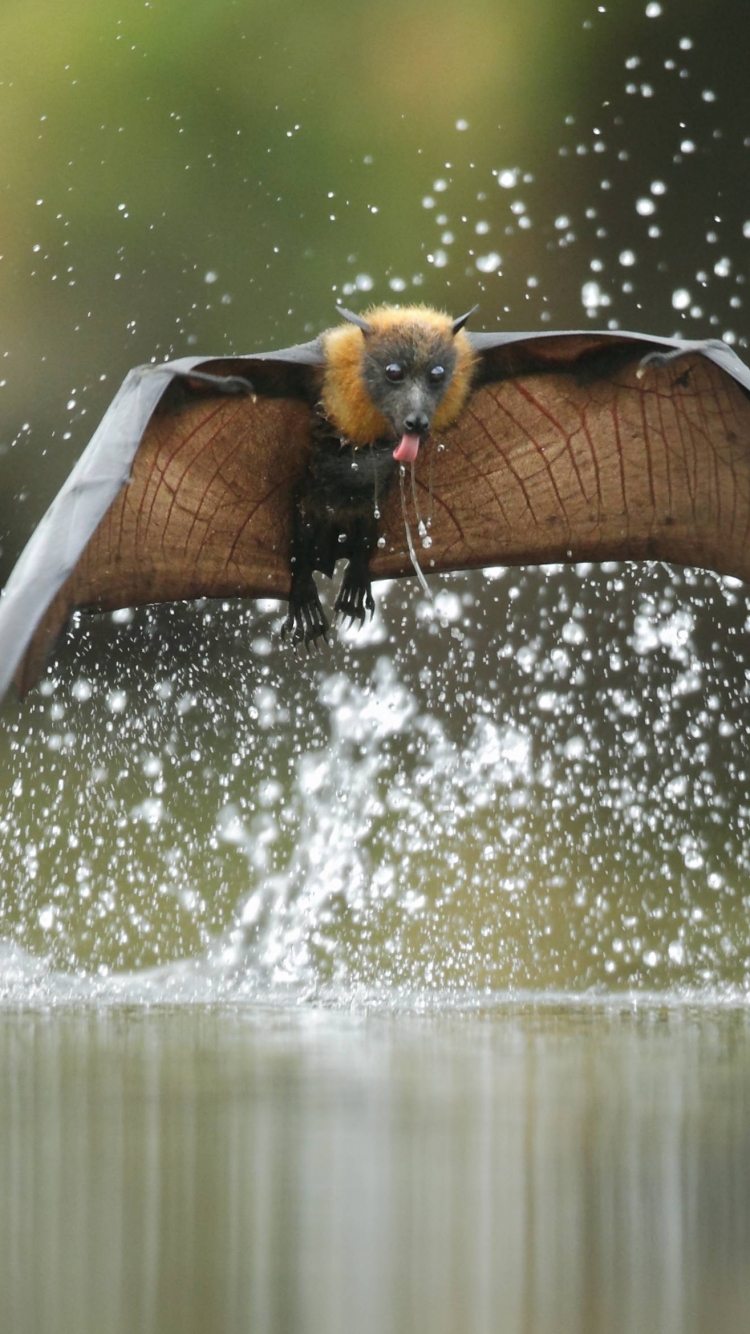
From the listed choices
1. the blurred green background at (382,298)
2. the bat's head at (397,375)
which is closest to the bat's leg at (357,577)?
the bat's head at (397,375)

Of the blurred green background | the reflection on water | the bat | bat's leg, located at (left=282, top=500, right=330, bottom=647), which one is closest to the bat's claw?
the bat

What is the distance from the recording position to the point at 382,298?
11.0 ft

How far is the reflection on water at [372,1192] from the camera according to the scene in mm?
677

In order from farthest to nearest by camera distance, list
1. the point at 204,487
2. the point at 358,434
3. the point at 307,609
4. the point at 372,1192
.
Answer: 1. the point at 307,609
2. the point at 204,487
3. the point at 358,434
4. the point at 372,1192

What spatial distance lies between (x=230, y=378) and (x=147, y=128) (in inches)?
77.1

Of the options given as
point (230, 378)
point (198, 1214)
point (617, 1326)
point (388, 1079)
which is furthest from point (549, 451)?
point (617, 1326)

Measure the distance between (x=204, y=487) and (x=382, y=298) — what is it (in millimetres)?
1513

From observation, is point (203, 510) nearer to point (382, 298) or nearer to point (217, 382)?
point (217, 382)

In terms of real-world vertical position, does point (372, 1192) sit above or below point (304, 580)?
below

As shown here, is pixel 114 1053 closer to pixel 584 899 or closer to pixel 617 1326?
pixel 617 1326

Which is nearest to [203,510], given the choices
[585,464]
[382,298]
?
[585,464]

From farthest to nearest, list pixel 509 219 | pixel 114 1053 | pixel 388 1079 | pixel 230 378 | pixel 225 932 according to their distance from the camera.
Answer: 1. pixel 509 219
2. pixel 225 932
3. pixel 230 378
4. pixel 114 1053
5. pixel 388 1079

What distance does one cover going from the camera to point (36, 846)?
330 centimetres

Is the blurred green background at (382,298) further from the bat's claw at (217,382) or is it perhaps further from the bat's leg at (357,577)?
the bat's claw at (217,382)
